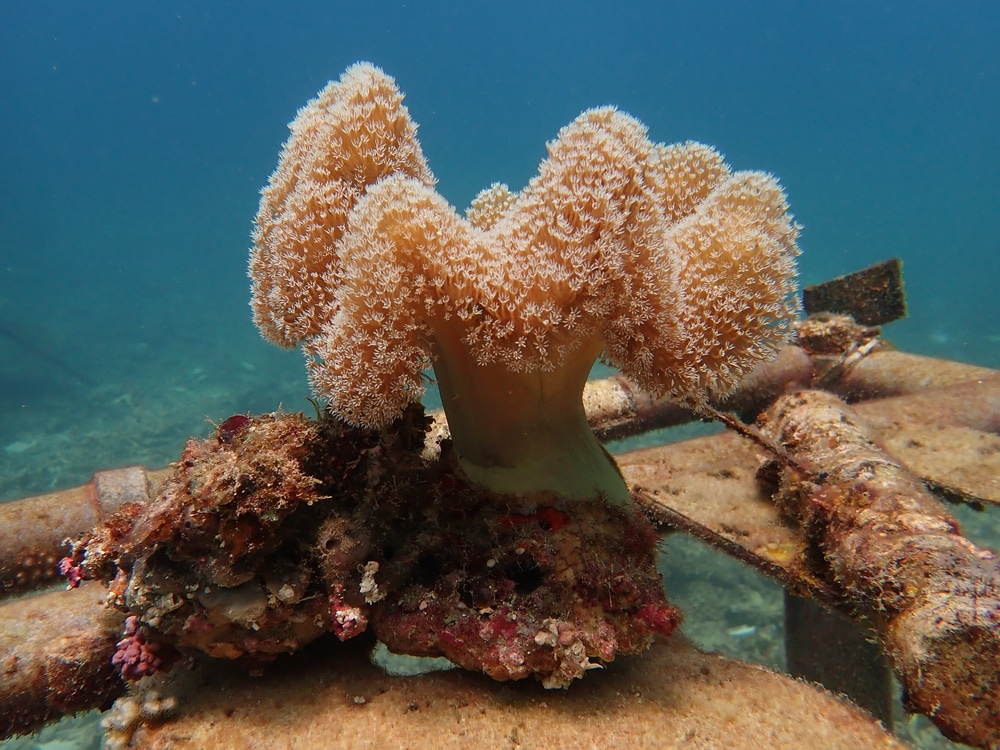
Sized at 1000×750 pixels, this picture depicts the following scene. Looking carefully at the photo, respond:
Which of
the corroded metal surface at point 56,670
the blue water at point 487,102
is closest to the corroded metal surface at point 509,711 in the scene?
the corroded metal surface at point 56,670

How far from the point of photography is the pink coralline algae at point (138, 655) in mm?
2529

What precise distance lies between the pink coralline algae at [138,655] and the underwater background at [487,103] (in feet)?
199

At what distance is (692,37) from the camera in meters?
131

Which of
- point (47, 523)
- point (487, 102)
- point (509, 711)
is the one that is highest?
point (487, 102)

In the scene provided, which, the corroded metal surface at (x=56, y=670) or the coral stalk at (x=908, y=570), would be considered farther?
Result: the corroded metal surface at (x=56, y=670)

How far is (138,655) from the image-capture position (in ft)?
8.36

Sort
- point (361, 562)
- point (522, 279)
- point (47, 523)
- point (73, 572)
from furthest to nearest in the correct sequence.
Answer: point (47, 523) < point (73, 572) < point (361, 562) < point (522, 279)

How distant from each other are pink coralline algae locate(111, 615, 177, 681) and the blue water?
63109mm

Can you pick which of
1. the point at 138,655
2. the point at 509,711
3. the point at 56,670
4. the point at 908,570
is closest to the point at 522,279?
the point at 509,711

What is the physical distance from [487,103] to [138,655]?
145 metres

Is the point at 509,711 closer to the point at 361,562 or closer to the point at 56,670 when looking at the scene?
the point at 361,562

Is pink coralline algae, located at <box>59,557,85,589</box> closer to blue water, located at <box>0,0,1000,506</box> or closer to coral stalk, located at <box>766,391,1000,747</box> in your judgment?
coral stalk, located at <box>766,391,1000,747</box>

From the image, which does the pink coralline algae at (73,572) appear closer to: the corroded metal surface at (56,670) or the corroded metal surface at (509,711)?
the corroded metal surface at (56,670)

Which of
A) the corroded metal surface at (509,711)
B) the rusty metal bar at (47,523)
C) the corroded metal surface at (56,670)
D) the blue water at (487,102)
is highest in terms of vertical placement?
the blue water at (487,102)
